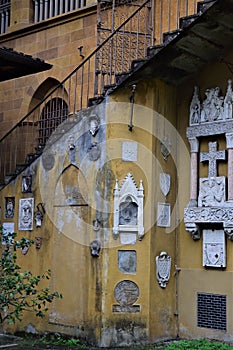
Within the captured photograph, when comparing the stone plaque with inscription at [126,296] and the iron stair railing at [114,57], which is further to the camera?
the iron stair railing at [114,57]

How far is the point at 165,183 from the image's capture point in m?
11.0

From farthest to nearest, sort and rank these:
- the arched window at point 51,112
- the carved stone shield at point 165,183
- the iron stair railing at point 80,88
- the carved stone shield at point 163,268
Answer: the arched window at point 51,112 < the iron stair railing at point 80,88 < the carved stone shield at point 165,183 < the carved stone shield at point 163,268

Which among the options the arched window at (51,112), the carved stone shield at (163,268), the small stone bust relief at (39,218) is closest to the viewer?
the carved stone shield at (163,268)

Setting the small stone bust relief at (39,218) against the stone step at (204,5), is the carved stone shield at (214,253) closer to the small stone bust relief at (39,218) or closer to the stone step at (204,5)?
the small stone bust relief at (39,218)

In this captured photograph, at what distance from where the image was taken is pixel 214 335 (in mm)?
10305

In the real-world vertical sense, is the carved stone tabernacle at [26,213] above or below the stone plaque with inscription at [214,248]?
above

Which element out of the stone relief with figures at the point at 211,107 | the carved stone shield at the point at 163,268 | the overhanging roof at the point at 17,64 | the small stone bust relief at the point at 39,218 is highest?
the overhanging roof at the point at 17,64

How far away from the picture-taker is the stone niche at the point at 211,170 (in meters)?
10.3

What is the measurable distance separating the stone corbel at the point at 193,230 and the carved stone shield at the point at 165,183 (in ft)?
2.29

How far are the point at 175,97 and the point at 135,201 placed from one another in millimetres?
2125

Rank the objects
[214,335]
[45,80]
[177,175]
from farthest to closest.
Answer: [45,80] → [177,175] → [214,335]

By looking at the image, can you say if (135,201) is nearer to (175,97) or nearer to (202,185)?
(202,185)

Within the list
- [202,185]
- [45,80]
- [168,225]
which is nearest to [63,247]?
[168,225]

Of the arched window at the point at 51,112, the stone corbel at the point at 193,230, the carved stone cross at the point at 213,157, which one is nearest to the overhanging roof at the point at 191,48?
the carved stone cross at the point at 213,157
